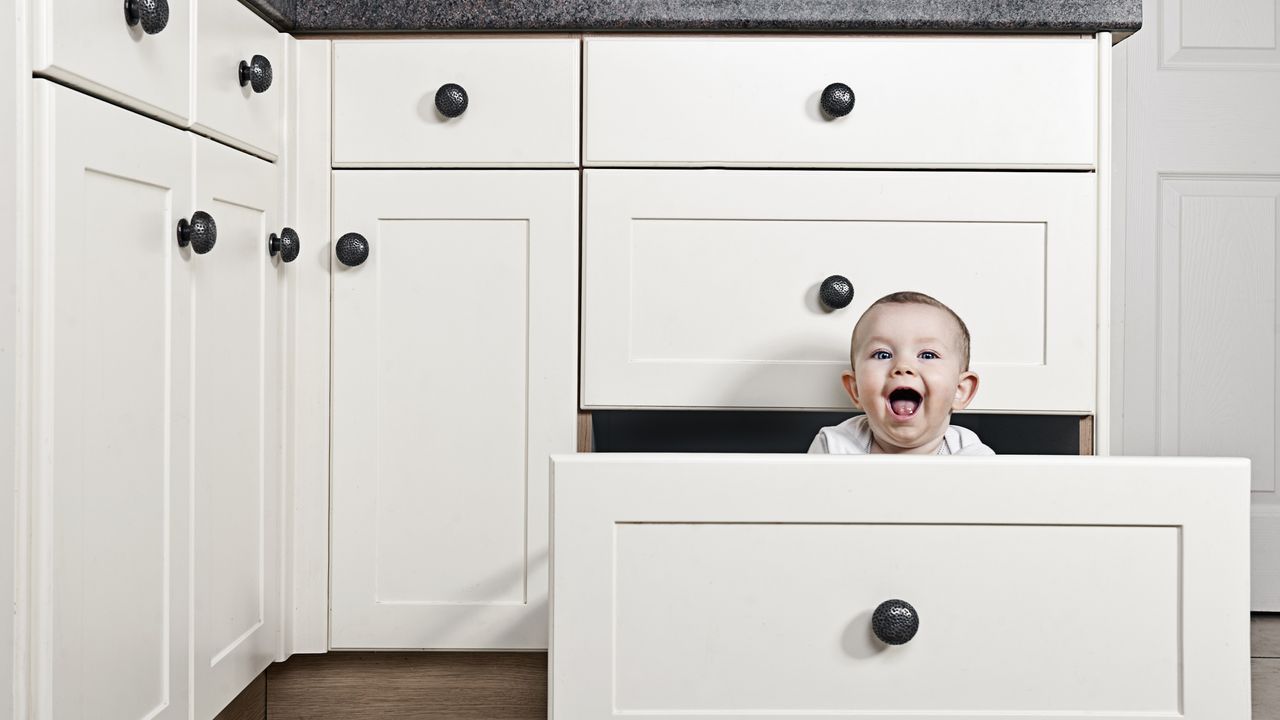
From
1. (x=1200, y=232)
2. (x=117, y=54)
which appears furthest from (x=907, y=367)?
(x=1200, y=232)

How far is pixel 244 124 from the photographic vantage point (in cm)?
100

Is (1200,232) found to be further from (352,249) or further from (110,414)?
(110,414)

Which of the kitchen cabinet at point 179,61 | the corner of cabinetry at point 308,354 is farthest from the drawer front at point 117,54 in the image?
the corner of cabinetry at point 308,354

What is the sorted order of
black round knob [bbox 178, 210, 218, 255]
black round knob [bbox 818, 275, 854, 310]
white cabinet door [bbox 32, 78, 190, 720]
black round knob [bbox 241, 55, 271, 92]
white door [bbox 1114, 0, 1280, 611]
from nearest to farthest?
white cabinet door [bbox 32, 78, 190, 720], black round knob [bbox 178, 210, 218, 255], black round knob [bbox 241, 55, 271, 92], black round knob [bbox 818, 275, 854, 310], white door [bbox 1114, 0, 1280, 611]

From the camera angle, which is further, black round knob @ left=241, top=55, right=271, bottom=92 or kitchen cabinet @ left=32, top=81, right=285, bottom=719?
black round knob @ left=241, top=55, right=271, bottom=92

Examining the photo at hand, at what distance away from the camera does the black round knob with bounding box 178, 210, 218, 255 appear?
852mm

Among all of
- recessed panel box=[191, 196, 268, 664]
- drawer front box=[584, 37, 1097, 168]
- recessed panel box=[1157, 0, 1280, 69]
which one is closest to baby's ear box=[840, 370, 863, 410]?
drawer front box=[584, 37, 1097, 168]

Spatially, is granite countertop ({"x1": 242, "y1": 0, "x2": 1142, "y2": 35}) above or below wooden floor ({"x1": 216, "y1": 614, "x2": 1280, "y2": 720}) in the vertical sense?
above

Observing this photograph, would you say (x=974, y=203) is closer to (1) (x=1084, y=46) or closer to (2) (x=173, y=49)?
(1) (x=1084, y=46)

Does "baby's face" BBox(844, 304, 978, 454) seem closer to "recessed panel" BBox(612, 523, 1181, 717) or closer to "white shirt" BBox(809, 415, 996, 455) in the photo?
"white shirt" BBox(809, 415, 996, 455)

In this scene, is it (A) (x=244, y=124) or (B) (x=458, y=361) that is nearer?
(A) (x=244, y=124)

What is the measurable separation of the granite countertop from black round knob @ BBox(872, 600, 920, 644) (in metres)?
0.63

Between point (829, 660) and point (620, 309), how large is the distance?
18.8 inches

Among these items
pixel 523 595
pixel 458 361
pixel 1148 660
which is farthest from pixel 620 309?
pixel 1148 660
